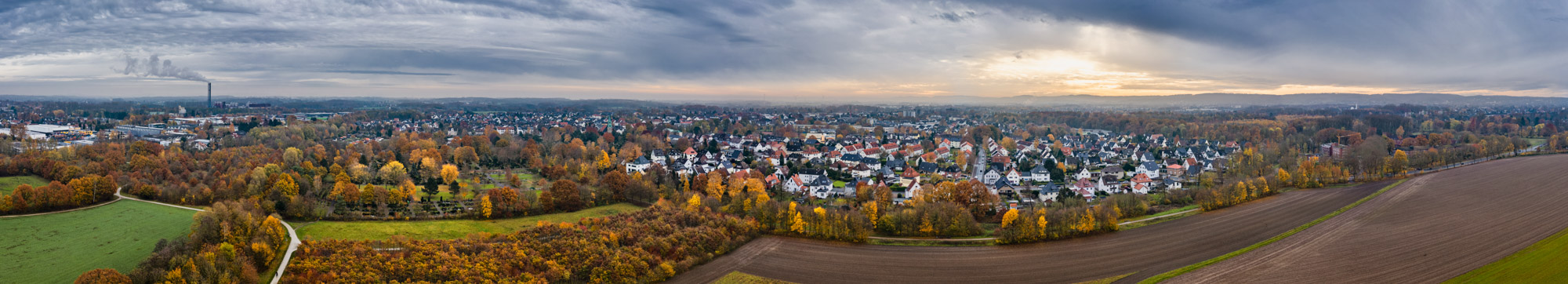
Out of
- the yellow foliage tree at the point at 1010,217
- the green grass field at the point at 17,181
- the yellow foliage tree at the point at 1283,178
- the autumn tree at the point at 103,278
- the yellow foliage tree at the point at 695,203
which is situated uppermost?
the yellow foliage tree at the point at 1283,178

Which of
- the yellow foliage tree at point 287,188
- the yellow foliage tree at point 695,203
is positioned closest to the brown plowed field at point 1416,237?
the yellow foliage tree at point 695,203

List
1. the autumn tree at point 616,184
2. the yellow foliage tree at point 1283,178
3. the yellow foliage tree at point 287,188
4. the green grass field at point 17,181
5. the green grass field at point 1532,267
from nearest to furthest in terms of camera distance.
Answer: the green grass field at point 1532,267
the yellow foliage tree at point 287,188
the green grass field at point 17,181
the autumn tree at point 616,184
the yellow foliage tree at point 1283,178

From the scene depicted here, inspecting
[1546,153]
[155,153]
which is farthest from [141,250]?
[1546,153]

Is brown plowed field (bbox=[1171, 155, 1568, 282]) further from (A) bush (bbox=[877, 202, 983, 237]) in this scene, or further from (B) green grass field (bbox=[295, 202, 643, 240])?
(B) green grass field (bbox=[295, 202, 643, 240])

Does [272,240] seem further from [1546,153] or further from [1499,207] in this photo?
[1546,153]

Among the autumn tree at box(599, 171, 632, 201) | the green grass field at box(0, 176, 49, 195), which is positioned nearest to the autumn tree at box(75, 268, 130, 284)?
Result: the autumn tree at box(599, 171, 632, 201)

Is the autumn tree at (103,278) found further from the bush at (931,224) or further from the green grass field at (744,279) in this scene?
the bush at (931,224)

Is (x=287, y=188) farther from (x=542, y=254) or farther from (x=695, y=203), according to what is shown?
(x=695, y=203)
